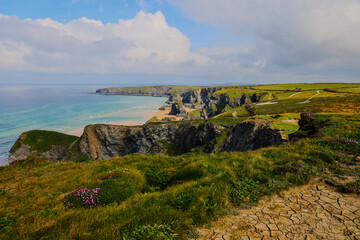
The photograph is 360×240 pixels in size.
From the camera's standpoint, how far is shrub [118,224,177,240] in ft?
14.0

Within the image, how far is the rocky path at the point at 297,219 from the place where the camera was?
4.71m

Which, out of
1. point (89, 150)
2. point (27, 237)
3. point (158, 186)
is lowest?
point (89, 150)

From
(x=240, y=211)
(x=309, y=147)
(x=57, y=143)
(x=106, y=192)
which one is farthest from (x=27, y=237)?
(x=57, y=143)

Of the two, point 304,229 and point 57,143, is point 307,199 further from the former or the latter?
point 57,143

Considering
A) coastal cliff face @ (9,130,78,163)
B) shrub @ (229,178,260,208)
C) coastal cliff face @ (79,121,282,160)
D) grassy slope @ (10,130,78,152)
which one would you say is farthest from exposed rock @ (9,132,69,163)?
shrub @ (229,178,260,208)

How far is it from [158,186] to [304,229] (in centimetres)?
625

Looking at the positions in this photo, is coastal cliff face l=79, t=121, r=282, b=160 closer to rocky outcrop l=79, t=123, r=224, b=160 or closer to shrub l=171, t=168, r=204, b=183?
rocky outcrop l=79, t=123, r=224, b=160

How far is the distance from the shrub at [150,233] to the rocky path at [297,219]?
0.99m

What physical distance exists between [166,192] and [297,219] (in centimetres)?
489

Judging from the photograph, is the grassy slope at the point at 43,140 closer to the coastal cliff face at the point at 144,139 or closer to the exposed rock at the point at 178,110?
the coastal cliff face at the point at 144,139

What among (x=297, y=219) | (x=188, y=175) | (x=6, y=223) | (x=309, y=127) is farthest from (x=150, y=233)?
(x=309, y=127)

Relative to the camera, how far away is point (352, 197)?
6.29m

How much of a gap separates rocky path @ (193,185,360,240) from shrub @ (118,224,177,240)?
99 cm

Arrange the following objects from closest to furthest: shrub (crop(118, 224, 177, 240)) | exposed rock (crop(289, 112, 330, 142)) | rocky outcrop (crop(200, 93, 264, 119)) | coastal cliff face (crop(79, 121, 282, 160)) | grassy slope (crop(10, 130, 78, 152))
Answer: shrub (crop(118, 224, 177, 240)), exposed rock (crop(289, 112, 330, 142)), grassy slope (crop(10, 130, 78, 152)), coastal cliff face (crop(79, 121, 282, 160)), rocky outcrop (crop(200, 93, 264, 119))
